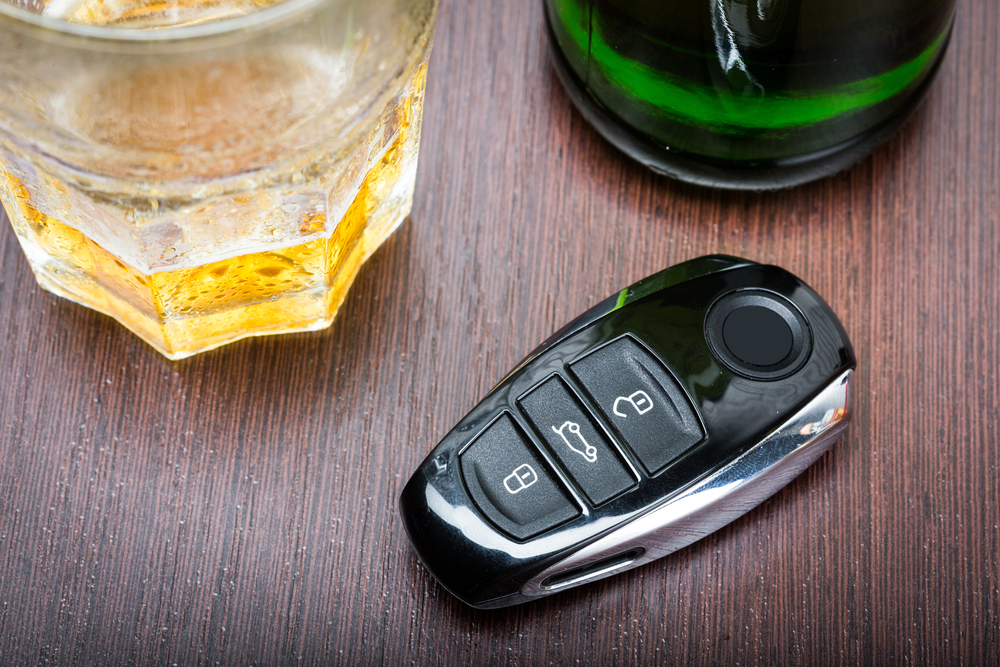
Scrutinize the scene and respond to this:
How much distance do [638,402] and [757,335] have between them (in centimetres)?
5

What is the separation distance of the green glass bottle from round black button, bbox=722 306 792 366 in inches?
2.5

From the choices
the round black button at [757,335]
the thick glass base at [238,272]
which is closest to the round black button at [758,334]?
the round black button at [757,335]

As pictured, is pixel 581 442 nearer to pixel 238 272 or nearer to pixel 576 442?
pixel 576 442

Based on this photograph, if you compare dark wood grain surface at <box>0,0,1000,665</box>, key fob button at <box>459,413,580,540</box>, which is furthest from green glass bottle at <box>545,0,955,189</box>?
key fob button at <box>459,413,580,540</box>

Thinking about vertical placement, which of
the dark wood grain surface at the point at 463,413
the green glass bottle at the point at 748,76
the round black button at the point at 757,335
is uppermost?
the green glass bottle at the point at 748,76

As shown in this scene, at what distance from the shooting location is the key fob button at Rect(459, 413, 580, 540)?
28cm

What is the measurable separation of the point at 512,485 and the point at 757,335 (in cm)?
10

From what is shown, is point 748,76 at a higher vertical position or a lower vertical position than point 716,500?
higher

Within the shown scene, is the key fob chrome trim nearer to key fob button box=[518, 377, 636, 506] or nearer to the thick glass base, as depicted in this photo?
key fob button box=[518, 377, 636, 506]

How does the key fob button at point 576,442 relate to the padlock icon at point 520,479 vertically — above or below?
above

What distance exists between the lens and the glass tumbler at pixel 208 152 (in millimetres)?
231

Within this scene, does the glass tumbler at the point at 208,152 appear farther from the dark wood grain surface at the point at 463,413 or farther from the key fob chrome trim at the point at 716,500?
the key fob chrome trim at the point at 716,500

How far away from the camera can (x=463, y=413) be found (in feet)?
1.09

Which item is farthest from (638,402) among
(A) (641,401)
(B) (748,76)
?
(B) (748,76)
